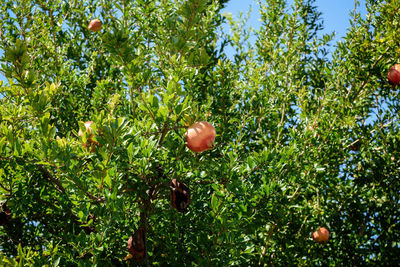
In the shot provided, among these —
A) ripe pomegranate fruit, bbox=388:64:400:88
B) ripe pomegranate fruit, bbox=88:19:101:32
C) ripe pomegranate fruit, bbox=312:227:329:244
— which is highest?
ripe pomegranate fruit, bbox=88:19:101:32

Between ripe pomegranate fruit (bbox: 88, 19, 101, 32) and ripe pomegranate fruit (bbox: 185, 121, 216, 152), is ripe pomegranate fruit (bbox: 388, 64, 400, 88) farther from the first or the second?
ripe pomegranate fruit (bbox: 88, 19, 101, 32)

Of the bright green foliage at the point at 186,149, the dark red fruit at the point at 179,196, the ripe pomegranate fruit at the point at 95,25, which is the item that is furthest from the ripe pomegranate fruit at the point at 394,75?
the ripe pomegranate fruit at the point at 95,25

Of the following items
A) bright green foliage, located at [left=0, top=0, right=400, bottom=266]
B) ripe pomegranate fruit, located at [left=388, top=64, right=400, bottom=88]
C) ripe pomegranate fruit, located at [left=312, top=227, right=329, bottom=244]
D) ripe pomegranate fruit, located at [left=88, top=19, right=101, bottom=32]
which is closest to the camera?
bright green foliage, located at [left=0, top=0, right=400, bottom=266]

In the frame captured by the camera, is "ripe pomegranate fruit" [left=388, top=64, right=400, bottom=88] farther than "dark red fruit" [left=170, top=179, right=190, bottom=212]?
Yes

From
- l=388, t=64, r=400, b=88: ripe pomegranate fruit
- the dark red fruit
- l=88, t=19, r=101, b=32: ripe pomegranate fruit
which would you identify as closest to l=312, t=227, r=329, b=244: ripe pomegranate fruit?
l=388, t=64, r=400, b=88: ripe pomegranate fruit

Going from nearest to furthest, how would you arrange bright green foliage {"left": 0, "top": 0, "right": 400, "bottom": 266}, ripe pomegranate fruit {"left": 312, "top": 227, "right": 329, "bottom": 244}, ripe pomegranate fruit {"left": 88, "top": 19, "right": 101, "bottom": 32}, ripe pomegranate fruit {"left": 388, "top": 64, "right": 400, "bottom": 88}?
bright green foliage {"left": 0, "top": 0, "right": 400, "bottom": 266}
ripe pomegranate fruit {"left": 312, "top": 227, "right": 329, "bottom": 244}
ripe pomegranate fruit {"left": 388, "top": 64, "right": 400, "bottom": 88}
ripe pomegranate fruit {"left": 88, "top": 19, "right": 101, "bottom": 32}

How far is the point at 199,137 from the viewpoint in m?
2.28

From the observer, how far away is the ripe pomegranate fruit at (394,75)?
4113mm

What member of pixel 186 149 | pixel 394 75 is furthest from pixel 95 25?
pixel 394 75

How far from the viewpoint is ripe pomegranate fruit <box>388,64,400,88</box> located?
411 centimetres

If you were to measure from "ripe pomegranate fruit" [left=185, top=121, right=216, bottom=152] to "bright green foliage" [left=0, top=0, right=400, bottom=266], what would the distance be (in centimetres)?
6

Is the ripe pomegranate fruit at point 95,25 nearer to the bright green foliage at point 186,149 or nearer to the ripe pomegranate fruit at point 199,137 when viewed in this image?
the bright green foliage at point 186,149

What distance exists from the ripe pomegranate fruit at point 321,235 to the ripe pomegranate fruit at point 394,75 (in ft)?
5.75

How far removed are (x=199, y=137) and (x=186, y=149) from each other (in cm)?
22
